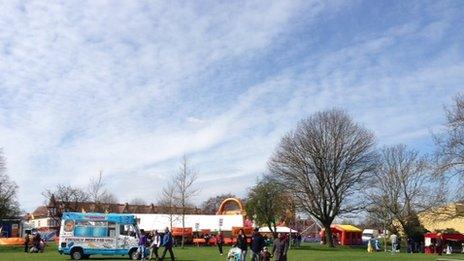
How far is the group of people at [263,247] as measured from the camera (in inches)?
877

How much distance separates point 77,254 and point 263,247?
12.9 metres

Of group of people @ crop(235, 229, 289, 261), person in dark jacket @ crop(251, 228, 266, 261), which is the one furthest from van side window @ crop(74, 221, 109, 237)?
person in dark jacket @ crop(251, 228, 266, 261)

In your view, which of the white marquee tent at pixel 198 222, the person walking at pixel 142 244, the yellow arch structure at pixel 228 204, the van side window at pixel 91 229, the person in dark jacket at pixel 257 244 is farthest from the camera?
the yellow arch structure at pixel 228 204

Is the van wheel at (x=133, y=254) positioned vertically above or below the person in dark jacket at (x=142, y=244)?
below

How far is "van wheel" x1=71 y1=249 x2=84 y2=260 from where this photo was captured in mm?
33344

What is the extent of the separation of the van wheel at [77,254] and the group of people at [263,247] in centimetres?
1024

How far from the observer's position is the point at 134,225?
34.6m

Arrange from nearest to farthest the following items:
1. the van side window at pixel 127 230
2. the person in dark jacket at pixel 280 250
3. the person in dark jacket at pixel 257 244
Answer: the person in dark jacket at pixel 280 250 → the person in dark jacket at pixel 257 244 → the van side window at pixel 127 230

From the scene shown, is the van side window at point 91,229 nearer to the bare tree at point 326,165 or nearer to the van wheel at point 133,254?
the van wheel at point 133,254

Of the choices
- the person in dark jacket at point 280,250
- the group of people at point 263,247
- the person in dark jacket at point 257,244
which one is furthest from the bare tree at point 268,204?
the person in dark jacket at point 280,250

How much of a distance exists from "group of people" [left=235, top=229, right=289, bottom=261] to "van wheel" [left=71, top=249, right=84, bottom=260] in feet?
33.6

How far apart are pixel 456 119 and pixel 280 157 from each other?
23.7 meters

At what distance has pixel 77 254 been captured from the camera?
3347 cm

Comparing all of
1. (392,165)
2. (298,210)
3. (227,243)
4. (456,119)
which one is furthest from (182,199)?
(456,119)
